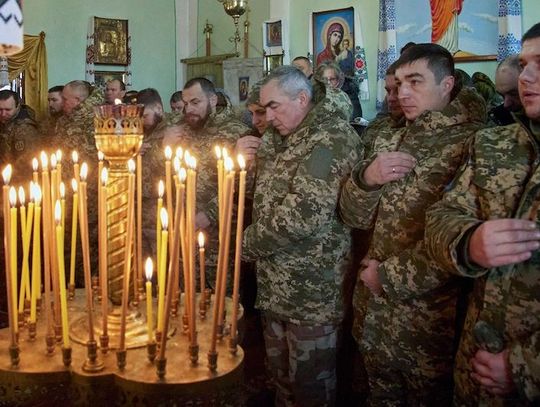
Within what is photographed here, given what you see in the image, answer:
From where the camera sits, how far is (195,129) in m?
3.27

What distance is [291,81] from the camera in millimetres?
2148

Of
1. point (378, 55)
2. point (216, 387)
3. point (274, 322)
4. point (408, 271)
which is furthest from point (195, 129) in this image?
point (378, 55)

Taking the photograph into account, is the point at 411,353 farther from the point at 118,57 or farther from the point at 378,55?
the point at 118,57

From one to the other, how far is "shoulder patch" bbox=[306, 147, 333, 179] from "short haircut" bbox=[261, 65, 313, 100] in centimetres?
27

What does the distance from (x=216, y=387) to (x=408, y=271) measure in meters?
0.78

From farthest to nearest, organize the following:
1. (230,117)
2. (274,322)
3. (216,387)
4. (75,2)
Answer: (75,2) < (230,117) < (274,322) < (216,387)

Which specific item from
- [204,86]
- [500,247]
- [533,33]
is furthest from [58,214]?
[204,86]

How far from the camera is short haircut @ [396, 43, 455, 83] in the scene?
188cm

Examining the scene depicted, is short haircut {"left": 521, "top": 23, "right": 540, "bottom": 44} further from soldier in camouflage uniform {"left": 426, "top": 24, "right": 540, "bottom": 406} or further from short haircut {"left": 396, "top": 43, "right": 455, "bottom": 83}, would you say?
short haircut {"left": 396, "top": 43, "right": 455, "bottom": 83}

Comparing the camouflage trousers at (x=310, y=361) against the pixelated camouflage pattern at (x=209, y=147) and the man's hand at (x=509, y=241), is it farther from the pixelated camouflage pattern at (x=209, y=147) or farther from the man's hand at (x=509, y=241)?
the man's hand at (x=509, y=241)

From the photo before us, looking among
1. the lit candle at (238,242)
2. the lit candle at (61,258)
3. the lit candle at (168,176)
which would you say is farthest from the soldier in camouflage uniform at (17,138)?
the lit candle at (238,242)

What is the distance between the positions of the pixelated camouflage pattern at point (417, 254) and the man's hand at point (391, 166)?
5 centimetres

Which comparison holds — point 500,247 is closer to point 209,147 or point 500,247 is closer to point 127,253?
point 127,253

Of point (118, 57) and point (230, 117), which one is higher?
point (118, 57)
